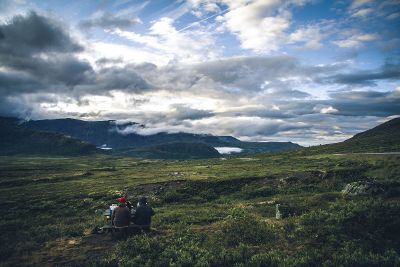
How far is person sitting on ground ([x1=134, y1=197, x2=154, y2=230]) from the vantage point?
24.2 m

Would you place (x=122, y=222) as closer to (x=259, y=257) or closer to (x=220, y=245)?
(x=220, y=245)

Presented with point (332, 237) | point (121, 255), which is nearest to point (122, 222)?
point (121, 255)

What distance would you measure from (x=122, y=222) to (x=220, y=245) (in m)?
7.13

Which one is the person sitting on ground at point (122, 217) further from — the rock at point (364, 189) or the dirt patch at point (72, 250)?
the rock at point (364, 189)

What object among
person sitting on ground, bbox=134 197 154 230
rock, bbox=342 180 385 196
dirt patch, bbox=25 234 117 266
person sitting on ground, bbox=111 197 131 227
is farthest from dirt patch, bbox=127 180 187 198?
person sitting on ground, bbox=111 197 131 227

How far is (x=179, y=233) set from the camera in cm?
2419

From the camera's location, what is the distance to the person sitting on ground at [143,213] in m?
24.2

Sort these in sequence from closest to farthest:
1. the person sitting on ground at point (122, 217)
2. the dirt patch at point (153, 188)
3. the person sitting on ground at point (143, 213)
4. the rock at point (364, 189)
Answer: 1. the person sitting on ground at point (122, 217)
2. the person sitting on ground at point (143, 213)
3. the rock at point (364, 189)
4. the dirt patch at point (153, 188)

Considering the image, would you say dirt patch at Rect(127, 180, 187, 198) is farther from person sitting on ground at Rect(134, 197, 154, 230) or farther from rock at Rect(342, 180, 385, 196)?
rock at Rect(342, 180, 385, 196)

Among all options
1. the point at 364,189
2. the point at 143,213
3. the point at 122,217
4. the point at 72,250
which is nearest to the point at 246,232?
the point at 143,213

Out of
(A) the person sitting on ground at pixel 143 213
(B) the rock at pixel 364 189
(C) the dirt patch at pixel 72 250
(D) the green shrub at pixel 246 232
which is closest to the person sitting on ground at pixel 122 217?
(A) the person sitting on ground at pixel 143 213

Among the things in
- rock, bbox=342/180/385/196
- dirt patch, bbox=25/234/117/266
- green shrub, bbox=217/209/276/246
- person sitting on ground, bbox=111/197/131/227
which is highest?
rock, bbox=342/180/385/196

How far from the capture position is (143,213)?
2423 centimetres

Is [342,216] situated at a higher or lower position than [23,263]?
higher
